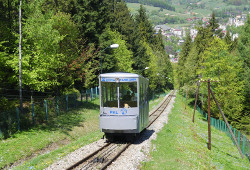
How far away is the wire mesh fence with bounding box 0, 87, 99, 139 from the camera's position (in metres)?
15.3

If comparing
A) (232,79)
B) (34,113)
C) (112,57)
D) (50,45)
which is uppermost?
(50,45)

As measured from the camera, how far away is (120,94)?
1420cm

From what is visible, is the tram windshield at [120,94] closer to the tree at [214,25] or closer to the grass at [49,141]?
the grass at [49,141]

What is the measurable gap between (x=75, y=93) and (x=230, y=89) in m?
24.0

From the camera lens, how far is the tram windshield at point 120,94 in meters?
14.1

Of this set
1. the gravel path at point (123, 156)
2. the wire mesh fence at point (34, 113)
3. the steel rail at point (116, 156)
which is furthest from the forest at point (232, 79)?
the steel rail at point (116, 156)

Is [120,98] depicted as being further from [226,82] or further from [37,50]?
[226,82]

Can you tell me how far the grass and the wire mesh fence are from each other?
1.82ft

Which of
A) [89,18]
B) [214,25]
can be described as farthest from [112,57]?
[214,25]

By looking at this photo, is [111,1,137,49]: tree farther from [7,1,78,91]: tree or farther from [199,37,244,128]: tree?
[7,1,78,91]: tree

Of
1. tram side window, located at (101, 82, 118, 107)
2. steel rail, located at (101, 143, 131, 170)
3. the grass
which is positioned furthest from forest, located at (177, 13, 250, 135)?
steel rail, located at (101, 143, 131, 170)

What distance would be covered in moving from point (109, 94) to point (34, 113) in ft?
24.5

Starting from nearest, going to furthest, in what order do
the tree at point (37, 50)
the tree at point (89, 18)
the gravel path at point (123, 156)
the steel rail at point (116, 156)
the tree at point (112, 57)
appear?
the steel rail at point (116, 156) < the gravel path at point (123, 156) < the tree at point (37, 50) < the tree at point (89, 18) < the tree at point (112, 57)

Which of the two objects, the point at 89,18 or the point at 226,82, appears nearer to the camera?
the point at 89,18
